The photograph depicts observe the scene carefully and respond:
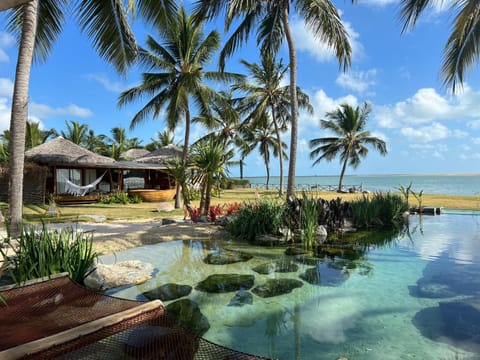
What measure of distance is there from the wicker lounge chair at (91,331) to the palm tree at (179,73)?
10.4 meters

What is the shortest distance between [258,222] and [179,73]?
867 centimetres

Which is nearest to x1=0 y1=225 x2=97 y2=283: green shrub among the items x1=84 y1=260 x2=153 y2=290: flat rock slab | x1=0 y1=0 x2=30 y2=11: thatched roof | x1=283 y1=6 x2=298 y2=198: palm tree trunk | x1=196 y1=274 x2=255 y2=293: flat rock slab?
x1=84 y1=260 x2=153 y2=290: flat rock slab

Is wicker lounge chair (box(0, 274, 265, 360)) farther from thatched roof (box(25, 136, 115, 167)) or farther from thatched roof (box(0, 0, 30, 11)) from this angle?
thatched roof (box(25, 136, 115, 167))

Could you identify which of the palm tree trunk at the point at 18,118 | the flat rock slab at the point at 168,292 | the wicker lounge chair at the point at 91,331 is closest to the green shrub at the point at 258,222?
the flat rock slab at the point at 168,292

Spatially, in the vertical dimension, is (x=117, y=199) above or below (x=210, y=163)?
below

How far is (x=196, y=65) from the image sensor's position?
13242 mm

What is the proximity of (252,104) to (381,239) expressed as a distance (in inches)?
551

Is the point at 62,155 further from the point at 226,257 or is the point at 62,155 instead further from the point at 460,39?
the point at 460,39

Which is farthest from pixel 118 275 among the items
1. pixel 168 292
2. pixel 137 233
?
pixel 137 233

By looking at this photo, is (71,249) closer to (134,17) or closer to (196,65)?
(134,17)

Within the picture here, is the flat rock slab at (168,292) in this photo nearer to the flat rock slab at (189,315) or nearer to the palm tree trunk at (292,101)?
the flat rock slab at (189,315)

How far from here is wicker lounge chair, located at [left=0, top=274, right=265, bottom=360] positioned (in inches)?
69.7

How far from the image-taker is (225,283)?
4.42m

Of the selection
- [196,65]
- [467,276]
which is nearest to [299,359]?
[467,276]
